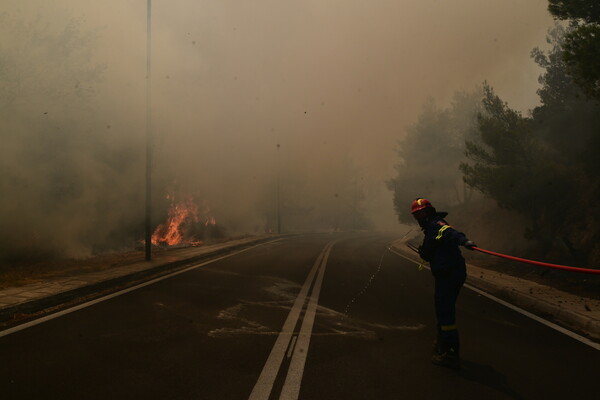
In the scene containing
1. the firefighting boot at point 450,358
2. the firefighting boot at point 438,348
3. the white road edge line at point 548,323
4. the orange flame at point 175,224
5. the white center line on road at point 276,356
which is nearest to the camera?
the white center line on road at point 276,356

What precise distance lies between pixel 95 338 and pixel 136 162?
1648 centimetres

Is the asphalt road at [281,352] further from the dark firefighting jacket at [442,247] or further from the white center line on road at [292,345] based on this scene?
the dark firefighting jacket at [442,247]

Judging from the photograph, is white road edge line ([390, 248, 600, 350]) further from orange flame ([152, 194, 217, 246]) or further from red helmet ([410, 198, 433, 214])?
orange flame ([152, 194, 217, 246])

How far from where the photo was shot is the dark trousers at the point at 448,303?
13.2 feet

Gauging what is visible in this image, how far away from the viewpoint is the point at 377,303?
7.00m

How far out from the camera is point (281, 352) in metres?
4.30

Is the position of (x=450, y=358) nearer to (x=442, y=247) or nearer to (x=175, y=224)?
(x=442, y=247)

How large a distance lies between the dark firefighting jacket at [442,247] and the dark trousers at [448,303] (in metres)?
0.06

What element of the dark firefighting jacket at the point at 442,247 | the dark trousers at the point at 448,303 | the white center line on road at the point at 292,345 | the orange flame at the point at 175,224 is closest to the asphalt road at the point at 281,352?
the white center line on road at the point at 292,345

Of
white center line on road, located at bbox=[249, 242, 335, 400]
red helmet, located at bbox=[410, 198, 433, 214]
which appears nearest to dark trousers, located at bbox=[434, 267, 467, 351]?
red helmet, located at bbox=[410, 198, 433, 214]

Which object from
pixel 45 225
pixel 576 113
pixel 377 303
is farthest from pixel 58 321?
pixel 576 113

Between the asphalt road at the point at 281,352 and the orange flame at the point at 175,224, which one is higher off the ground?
the orange flame at the point at 175,224

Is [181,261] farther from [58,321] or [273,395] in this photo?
[273,395]

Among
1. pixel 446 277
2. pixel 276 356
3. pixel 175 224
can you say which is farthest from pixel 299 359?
pixel 175 224
